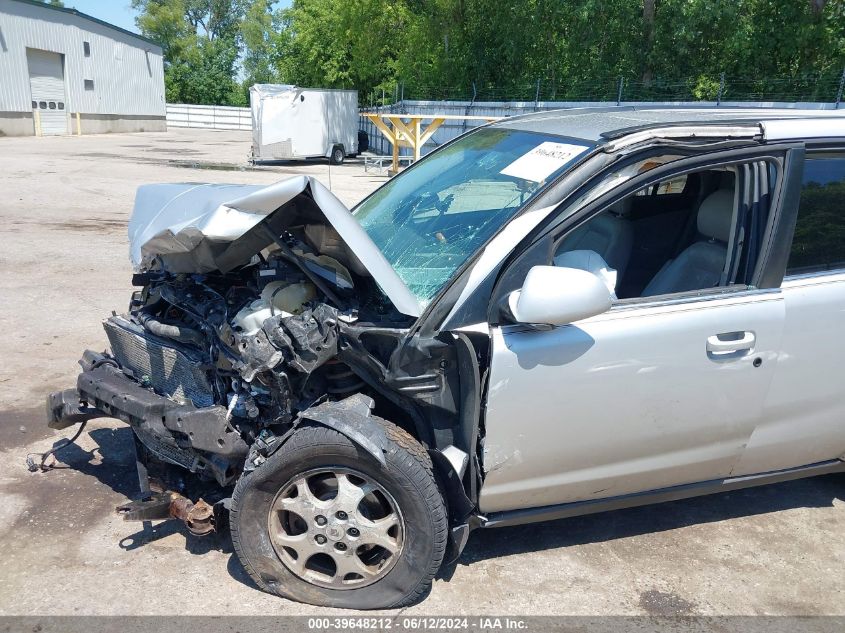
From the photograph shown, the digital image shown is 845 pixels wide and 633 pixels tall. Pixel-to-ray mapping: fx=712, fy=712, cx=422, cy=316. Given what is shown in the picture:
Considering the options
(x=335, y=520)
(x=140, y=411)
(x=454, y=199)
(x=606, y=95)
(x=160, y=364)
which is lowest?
(x=335, y=520)

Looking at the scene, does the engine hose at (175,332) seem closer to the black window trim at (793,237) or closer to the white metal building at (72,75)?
the black window trim at (793,237)

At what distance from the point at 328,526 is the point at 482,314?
1.01 meters

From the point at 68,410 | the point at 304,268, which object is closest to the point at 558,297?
the point at 304,268

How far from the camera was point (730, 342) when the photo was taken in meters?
2.87

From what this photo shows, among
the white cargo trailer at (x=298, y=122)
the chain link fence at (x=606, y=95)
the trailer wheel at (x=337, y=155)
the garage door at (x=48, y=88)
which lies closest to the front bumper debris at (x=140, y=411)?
the chain link fence at (x=606, y=95)

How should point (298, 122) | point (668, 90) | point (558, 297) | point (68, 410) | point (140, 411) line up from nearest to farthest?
1. point (558, 297)
2. point (140, 411)
3. point (68, 410)
4. point (668, 90)
5. point (298, 122)

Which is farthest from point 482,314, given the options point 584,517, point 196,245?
point 584,517

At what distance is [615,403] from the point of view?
9.18 ft

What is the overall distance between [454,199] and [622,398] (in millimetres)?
1331

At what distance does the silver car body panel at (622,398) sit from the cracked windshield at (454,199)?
21.0 inches

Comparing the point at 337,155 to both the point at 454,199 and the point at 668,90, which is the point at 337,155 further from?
the point at 454,199

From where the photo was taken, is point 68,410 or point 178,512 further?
point 68,410

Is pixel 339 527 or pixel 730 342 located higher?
pixel 730 342

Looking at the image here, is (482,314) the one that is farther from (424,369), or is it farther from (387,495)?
(387,495)
